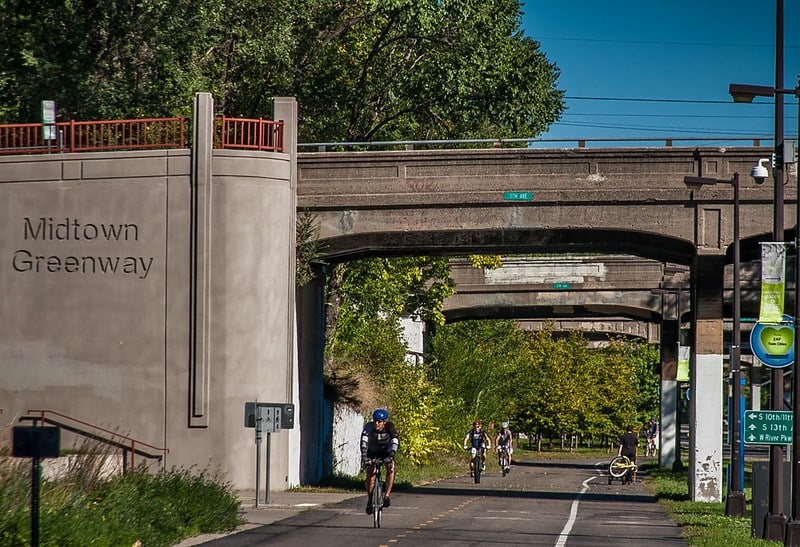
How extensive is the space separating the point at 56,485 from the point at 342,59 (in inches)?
1172

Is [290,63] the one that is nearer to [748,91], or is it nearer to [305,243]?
[305,243]

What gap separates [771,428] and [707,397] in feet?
45.4

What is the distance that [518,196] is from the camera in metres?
34.5

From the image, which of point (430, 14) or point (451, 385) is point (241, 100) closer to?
point (430, 14)

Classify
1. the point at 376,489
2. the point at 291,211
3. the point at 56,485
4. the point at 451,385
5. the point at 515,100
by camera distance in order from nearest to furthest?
the point at 56,485, the point at 376,489, the point at 291,211, the point at 515,100, the point at 451,385

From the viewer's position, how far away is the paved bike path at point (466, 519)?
21.1m

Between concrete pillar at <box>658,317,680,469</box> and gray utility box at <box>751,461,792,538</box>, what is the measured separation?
34400 mm

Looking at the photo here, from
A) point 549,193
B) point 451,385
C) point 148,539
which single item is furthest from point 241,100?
point 148,539

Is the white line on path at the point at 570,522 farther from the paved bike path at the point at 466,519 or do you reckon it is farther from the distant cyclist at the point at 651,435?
the distant cyclist at the point at 651,435

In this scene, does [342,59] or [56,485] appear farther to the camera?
[342,59]

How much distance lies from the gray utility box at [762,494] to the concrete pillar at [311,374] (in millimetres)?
15305

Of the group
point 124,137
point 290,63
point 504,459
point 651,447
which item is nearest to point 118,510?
point 124,137

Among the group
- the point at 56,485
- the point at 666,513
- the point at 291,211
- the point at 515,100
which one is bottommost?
the point at 666,513

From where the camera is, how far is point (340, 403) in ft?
139
